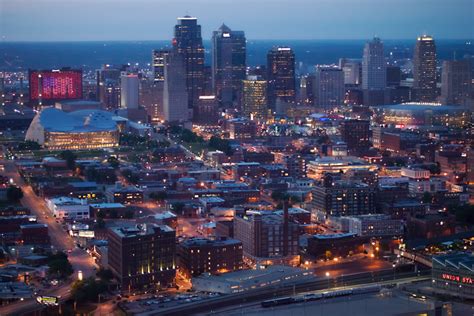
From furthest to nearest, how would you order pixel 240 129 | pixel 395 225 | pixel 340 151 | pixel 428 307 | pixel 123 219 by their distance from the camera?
pixel 240 129
pixel 340 151
pixel 123 219
pixel 395 225
pixel 428 307

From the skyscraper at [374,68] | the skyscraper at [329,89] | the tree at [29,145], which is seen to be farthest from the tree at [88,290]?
the skyscraper at [374,68]

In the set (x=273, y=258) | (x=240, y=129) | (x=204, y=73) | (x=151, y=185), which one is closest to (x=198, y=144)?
(x=240, y=129)

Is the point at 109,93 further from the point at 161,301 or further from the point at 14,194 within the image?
the point at 161,301

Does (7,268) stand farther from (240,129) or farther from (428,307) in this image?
(240,129)

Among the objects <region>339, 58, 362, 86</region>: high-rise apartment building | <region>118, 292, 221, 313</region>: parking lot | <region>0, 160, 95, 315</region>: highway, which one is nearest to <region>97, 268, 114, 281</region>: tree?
<region>0, 160, 95, 315</region>: highway

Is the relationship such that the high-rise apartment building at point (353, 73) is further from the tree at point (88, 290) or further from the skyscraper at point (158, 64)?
the tree at point (88, 290)

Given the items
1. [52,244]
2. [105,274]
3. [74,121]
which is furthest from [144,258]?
[74,121]
